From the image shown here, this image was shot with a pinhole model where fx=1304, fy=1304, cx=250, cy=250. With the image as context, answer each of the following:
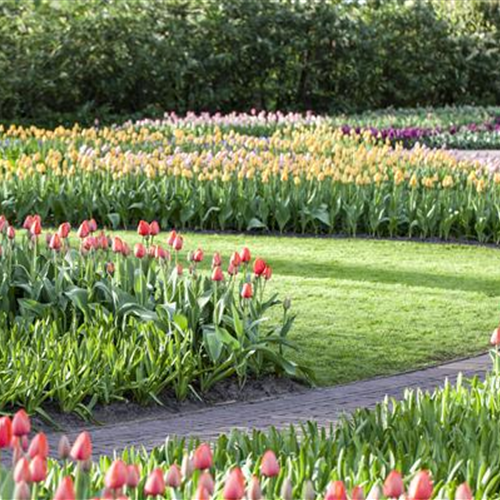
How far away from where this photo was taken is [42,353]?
6.29m

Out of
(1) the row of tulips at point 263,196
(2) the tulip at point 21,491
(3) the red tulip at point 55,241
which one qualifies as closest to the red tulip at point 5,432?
(2) the tulip at point 21,491

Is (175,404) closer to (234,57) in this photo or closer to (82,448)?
(82,448)

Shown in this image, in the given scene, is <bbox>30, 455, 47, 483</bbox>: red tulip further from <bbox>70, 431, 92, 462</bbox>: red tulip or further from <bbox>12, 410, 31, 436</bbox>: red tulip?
<bbox>12, 410, 31, 436</bbox>: red tulip

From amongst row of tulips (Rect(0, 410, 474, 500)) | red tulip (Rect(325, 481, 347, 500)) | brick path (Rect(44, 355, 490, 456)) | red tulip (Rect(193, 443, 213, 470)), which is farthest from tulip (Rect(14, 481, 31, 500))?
brick path (Rect(44, 355, 490, 456))

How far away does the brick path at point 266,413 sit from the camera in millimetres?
5707

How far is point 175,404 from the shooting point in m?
6.41

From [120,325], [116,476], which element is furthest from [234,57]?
[116,476]

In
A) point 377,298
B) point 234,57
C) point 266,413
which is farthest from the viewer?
point 234,57

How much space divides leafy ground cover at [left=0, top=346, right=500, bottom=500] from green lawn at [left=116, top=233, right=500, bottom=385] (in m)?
2.23

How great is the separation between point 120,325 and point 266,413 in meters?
1.32

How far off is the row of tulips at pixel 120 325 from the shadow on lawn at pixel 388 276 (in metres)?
2.70

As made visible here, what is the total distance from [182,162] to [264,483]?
10.2 m

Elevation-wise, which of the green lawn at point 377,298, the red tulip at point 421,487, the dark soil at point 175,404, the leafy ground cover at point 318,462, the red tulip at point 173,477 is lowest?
the dark soil at point 175,404

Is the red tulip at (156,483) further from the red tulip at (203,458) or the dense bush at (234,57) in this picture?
the dense bush at (234,57)
